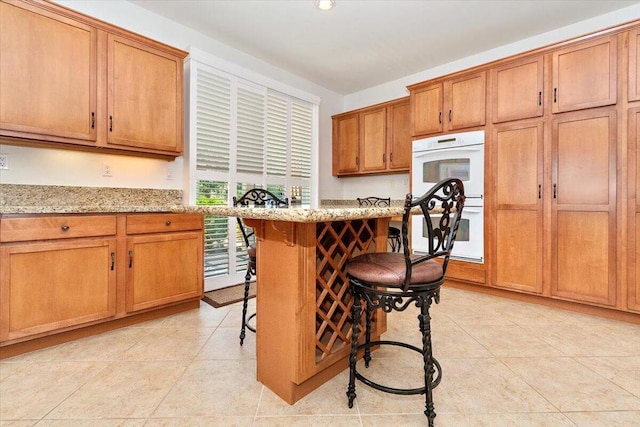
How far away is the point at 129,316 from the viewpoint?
2174 millimetres

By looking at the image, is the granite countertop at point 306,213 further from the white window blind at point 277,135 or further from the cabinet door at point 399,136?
the cabinet door at point 399,136

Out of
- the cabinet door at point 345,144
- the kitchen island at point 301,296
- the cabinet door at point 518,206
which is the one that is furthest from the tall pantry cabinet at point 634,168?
the cabinet door at point 345,144

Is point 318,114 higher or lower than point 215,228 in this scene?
higher

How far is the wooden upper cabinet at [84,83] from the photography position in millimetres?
1877

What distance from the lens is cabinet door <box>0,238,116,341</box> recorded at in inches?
A: 66.7

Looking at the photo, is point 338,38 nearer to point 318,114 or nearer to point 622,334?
point 318,114

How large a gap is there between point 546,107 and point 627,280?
5.05 ft

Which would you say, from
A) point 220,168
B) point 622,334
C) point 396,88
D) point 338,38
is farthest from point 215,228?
point 622,334

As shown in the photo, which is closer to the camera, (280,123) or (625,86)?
(625,86)

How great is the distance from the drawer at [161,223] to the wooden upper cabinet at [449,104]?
8.41 ft

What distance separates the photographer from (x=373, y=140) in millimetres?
4168

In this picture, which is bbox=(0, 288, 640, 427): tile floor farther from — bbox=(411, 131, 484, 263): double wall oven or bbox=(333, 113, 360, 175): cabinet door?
bbox=(333, 113, 360, 175): cabinet door

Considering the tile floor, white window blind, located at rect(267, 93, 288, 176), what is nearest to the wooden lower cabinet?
the tile floor

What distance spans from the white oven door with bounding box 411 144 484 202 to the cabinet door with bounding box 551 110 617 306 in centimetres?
59
